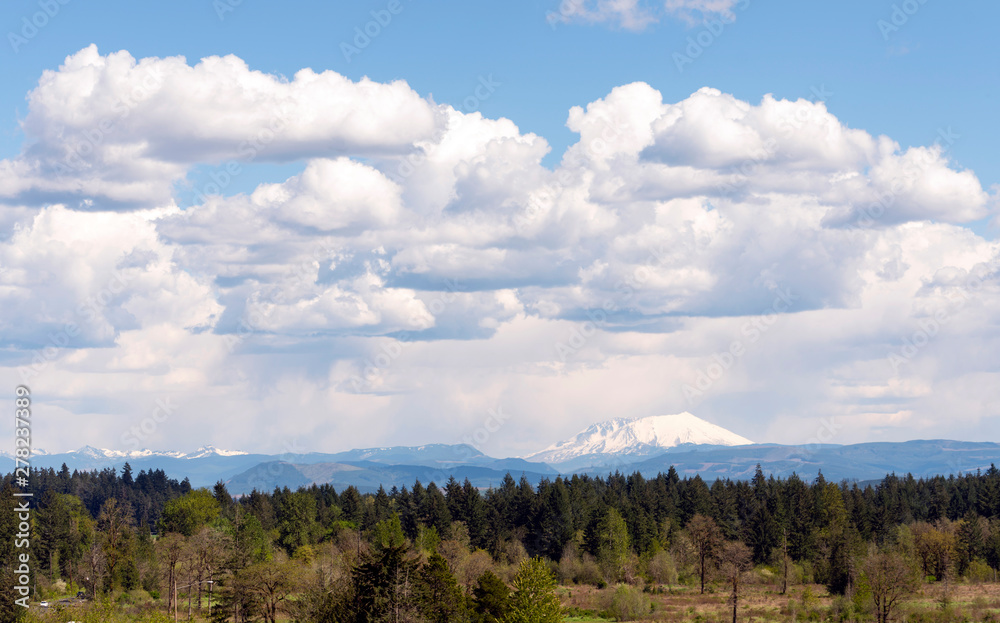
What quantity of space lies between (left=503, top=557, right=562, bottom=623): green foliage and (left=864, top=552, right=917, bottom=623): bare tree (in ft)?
120

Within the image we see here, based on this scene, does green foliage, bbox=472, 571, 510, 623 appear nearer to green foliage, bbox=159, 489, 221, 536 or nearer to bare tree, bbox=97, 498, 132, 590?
bare tree, bbox=97, 498, 132, 590

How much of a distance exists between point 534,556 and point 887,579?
2439 inches

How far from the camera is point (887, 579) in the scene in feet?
287

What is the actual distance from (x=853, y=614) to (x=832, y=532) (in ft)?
153

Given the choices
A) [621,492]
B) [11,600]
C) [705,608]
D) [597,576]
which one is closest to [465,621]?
[11,600]

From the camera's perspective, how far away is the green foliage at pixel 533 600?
69562mm

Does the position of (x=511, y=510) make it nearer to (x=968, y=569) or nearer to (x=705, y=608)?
(x=705, y=608)

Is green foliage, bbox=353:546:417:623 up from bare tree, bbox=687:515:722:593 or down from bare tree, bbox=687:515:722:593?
up

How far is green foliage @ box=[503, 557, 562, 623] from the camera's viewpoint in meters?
69.6

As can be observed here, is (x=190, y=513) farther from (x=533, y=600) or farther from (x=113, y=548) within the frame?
(x=533, y=600)

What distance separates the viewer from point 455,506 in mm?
151375

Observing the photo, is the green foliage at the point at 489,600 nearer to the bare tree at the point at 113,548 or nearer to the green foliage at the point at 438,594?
the green foliage at the point at 438,594

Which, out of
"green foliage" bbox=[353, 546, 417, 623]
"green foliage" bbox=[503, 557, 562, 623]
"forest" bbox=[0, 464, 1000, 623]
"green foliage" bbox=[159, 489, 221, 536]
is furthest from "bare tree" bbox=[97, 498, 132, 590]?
"green foliage" bbox=[503, 557, 562, 623]

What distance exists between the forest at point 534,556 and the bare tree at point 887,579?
0.20m
